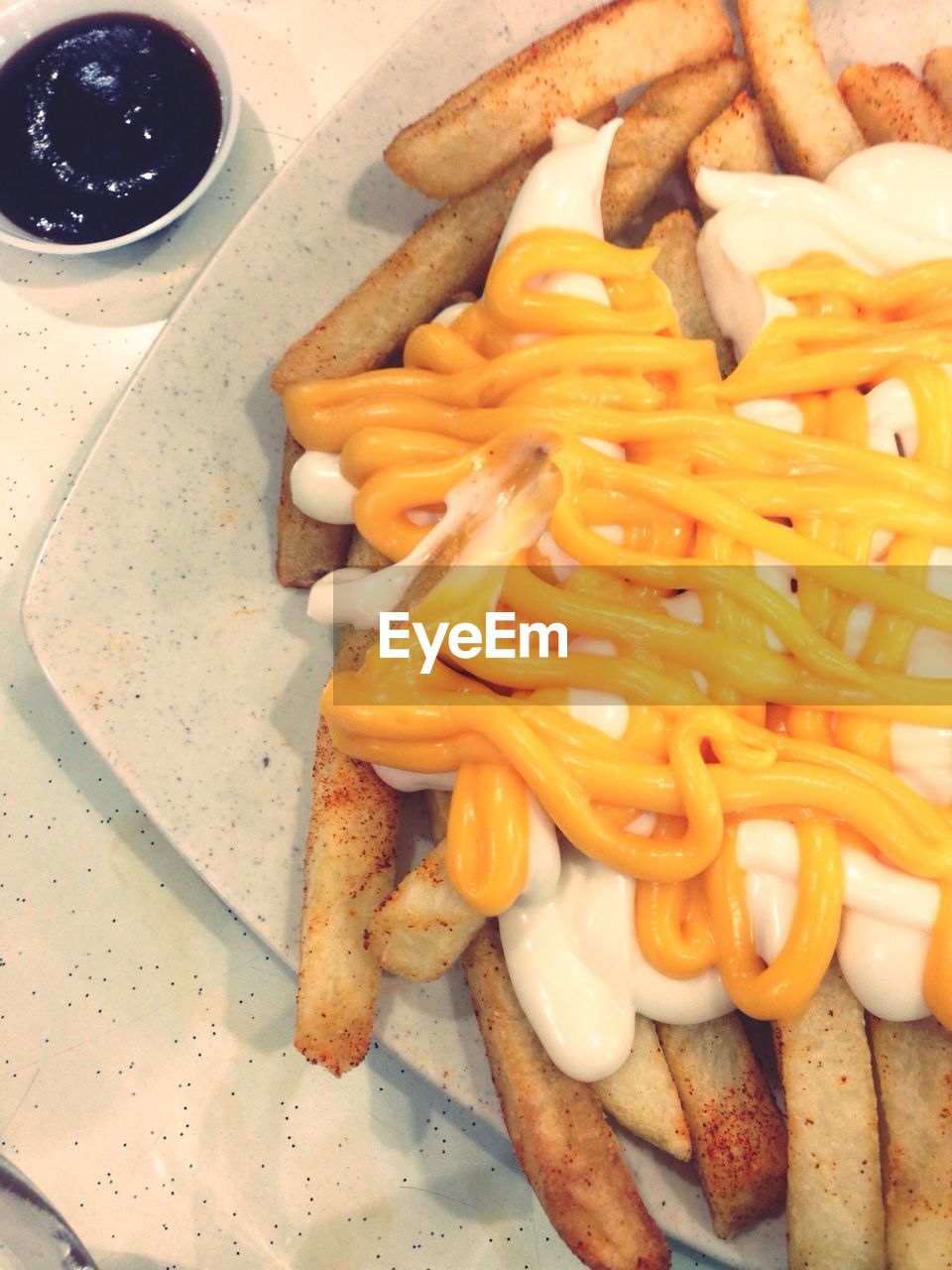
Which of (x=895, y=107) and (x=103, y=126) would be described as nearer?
(x=895, y=107)

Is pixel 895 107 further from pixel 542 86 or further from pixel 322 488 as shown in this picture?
pixel 322 488

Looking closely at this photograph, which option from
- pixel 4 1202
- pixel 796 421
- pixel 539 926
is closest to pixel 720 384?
pixel 796 421

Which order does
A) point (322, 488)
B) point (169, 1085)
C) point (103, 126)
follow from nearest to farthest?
point (322, 488) → point (169, 1085) → point (103, 126)

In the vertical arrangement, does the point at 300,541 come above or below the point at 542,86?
below

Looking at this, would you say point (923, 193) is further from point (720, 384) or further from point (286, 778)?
point (286, 778)

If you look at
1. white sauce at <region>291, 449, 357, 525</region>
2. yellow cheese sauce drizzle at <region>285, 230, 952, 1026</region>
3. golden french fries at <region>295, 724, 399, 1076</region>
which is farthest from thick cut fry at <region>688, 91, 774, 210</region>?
golden french fries at <region>295, 724, 399, 1076</region>

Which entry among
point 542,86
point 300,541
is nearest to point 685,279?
point 542,86
